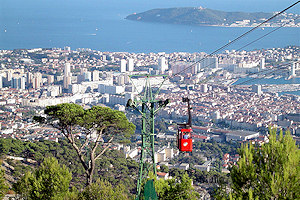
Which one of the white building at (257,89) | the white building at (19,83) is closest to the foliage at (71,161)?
the white building at (257,89)

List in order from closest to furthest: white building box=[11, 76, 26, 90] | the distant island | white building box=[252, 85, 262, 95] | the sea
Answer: white building box=[252, 85, 262, 95] < white building box=[11, 76, 26, 90] < the sea < the distant island

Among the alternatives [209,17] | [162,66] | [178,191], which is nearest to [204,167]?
[178,191]

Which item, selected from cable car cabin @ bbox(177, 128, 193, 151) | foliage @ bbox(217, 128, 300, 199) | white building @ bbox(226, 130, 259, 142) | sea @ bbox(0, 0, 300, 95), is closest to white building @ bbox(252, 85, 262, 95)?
sea @ bbox(0, 0, 300, 95)

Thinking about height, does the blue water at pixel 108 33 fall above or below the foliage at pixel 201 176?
above

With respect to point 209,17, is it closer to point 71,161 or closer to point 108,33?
point 108,33

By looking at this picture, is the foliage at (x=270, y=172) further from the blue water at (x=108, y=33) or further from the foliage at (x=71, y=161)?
the blue water at (x=108, y=33)

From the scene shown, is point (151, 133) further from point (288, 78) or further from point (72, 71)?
point (72, 71)

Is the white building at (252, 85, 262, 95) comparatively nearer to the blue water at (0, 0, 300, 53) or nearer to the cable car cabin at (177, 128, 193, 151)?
the blue water at (0, 0, 300, 53)
